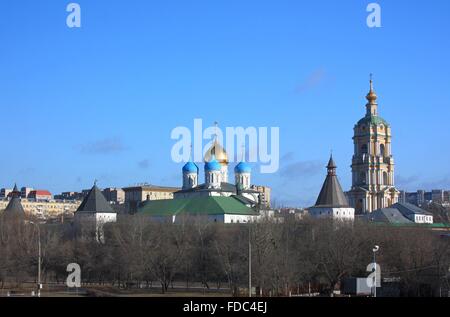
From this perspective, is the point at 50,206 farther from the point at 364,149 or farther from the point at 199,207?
the point at 199,207

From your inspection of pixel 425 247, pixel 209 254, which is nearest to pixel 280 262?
pixel 209 254

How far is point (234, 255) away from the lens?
4634 cm

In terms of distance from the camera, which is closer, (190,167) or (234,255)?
(234,255)

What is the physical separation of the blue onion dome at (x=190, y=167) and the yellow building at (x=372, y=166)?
1918 cm

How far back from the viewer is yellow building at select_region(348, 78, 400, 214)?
94312 millimetres

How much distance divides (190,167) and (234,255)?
48.4 m

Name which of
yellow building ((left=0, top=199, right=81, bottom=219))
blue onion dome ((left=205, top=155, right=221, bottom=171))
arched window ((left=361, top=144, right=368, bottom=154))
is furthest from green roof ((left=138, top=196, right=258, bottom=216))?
yellow building ((left=0, top=199, right=81, bottom=219))

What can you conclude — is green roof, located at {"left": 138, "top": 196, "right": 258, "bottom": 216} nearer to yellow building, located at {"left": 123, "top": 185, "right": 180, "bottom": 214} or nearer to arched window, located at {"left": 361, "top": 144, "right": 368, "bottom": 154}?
arched window, located at {"left": 361, "top": 144, "right": 368, "bottom": 154}

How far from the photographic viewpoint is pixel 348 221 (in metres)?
59.6

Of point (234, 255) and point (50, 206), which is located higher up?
point (50, 206)

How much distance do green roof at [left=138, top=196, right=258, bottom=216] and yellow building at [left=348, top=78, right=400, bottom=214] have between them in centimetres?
2088

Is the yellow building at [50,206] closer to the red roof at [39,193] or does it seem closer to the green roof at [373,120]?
the red roof at [39,193]

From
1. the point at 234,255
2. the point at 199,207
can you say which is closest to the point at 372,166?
the point at 199,207

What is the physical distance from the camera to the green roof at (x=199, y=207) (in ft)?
249
